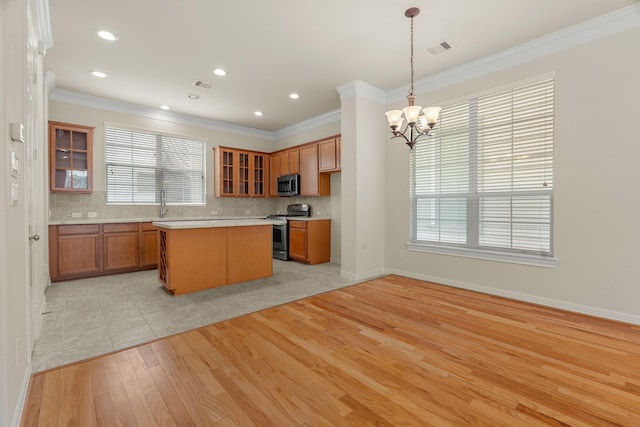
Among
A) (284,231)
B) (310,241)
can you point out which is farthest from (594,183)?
(284,231)

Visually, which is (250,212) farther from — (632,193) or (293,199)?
(632,193)

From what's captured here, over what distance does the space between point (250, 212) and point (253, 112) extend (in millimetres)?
2413

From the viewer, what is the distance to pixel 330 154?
5750mm

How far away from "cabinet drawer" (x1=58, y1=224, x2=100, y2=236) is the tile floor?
2.44 feet

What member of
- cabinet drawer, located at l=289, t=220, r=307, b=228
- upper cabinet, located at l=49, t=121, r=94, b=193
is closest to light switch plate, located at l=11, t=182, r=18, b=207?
upper cabinet, located at l=49, t=121, r=94, b=193

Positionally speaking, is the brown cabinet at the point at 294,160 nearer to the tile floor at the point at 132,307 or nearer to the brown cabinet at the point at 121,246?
the tile floor at the point at 132,307

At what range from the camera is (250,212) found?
7.22m

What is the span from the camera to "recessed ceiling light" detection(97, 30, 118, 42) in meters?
3.16

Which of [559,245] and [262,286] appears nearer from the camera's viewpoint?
[559,245]

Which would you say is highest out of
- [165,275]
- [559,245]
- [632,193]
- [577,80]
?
[577,80]

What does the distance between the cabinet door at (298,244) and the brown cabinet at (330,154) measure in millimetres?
1328

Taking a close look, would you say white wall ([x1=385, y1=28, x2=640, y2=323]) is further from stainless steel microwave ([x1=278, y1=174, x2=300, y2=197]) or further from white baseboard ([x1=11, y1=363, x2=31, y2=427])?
white baseboard ([x1=11, y1=363, x2=31, y2=427])

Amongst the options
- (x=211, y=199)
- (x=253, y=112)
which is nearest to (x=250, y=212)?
(x=211, y=199)

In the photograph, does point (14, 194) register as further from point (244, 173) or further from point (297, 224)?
point (244, 173)
